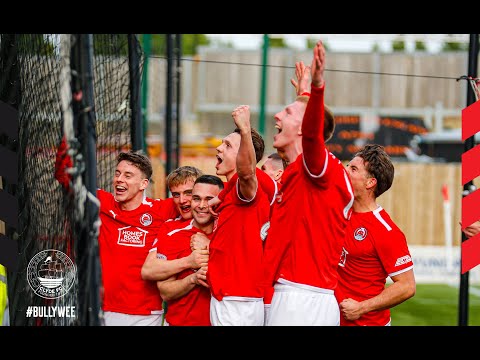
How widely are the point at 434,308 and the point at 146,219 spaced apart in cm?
676

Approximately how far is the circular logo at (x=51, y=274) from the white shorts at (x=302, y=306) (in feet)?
3.83

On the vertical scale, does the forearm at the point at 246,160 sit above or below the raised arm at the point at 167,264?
above

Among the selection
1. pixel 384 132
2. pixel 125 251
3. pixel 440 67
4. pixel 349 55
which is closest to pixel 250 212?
pixel 125 251

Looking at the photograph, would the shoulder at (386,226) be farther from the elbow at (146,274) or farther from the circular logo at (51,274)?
the circular logo at (51,274)

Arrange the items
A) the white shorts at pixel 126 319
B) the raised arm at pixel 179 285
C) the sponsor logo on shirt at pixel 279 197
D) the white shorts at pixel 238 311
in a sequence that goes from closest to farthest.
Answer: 1. the sponsor logo on shirt at pixel 279 197
2. the white shorts at pixel 238 311
3. the raised arm at pixel 179 285
4. the white shorts at pixel 126 319

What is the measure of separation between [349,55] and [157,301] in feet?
70.4

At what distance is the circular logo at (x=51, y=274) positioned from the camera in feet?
16.3

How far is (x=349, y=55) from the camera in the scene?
26.2 meters

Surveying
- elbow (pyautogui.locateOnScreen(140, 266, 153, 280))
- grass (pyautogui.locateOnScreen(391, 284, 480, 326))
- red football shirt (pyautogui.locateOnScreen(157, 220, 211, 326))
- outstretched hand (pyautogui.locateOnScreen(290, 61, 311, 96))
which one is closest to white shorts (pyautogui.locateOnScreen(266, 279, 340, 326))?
red football shirt (pyautogui.locateOnScreen(157, 220, 211, 326))

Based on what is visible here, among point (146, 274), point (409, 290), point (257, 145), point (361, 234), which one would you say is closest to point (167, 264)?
point (146, 274)

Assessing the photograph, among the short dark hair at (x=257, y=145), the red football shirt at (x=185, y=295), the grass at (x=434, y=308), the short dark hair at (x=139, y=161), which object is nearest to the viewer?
the short dark hair at (x=257, y=145)

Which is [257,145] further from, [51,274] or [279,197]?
[51,274]

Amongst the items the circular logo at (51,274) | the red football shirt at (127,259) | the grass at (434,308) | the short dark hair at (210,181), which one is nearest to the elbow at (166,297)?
the red football shirt at (127,259)
